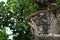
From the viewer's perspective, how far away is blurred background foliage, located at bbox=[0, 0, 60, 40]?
204cm

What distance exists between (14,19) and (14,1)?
172 millimetres

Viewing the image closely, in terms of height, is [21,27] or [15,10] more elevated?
[15,10]

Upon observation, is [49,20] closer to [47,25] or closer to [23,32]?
[47,25]

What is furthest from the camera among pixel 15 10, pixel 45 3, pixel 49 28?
pixel 15 10

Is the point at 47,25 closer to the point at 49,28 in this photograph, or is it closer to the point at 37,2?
the point at 49,28

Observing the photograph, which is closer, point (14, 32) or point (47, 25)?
point (47, 25)

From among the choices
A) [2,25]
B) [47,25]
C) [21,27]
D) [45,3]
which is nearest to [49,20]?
[47,25]

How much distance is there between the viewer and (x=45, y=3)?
1942 mm

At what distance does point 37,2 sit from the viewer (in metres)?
1.98

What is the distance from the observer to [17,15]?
6.81 ft

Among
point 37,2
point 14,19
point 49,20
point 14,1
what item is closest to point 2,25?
point 14,19

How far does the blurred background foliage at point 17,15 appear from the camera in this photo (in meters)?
2.04

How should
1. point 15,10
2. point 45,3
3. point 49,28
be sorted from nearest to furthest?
1. point 49,28
2. point 45,3
3. point 15,10

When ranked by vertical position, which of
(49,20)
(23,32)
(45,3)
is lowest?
(23,32)
